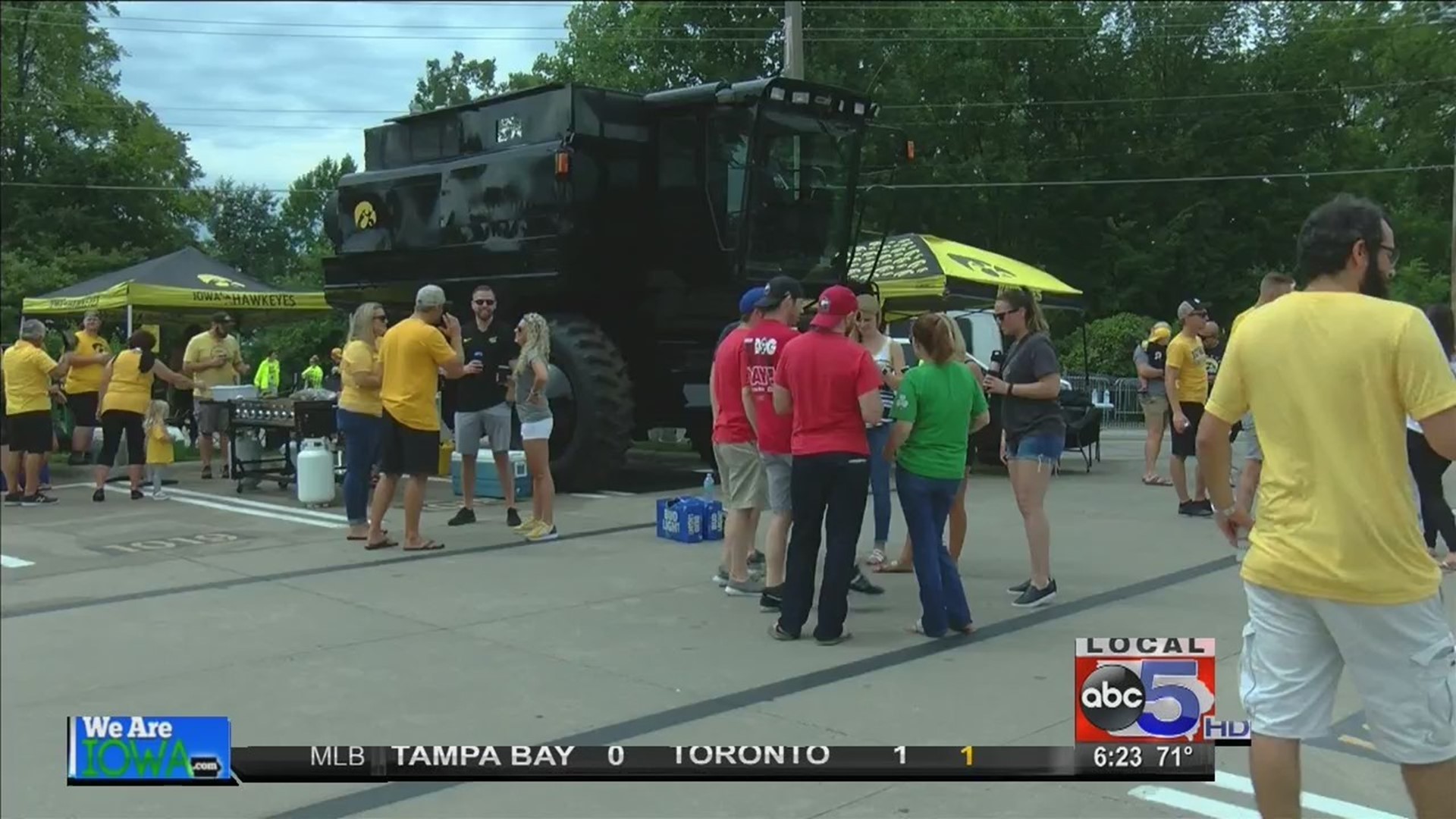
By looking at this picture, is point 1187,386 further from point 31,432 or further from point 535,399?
point 31,432

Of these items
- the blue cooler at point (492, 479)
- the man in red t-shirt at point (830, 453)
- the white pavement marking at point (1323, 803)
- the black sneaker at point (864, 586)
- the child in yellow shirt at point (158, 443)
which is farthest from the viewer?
the child in yellow shirt at point (158, 443)

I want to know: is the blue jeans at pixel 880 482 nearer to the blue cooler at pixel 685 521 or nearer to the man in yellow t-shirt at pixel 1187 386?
the blue cooler at pixel 685 521

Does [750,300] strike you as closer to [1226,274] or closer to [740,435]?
[740,435]

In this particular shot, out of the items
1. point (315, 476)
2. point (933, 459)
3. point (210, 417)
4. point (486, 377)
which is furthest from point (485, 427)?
point (210, 417)

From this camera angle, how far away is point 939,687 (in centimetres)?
507

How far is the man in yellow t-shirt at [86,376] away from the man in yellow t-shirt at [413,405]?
16.1ft

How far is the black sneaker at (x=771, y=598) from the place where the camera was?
21.2 ft

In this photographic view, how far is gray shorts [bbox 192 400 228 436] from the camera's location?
43.3 ft

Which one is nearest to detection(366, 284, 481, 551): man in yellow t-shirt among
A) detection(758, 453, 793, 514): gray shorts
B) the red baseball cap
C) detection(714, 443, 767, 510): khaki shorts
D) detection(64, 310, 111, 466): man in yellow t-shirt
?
detection(714, 443, 767, 510): khaki shorts

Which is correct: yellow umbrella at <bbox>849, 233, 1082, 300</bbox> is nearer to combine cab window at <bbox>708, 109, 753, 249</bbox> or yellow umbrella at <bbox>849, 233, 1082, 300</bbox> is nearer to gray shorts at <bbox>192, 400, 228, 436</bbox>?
combine cab window at <bbox>708, 109, 753, 249</bbox>

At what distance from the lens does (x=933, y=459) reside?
5.96 meters

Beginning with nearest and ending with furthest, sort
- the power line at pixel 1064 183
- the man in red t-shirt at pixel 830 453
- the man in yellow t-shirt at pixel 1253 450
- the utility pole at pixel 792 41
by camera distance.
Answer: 1. the man in red t-shirt at pixel 830 453
2. the man in yellow t-shirt at pixel 1253 450
3. the utility pole at pixel 792 41
4. the power line at pixel 1064 183

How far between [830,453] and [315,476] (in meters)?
6.79

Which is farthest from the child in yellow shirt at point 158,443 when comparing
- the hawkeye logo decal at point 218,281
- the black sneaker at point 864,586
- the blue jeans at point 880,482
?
the black sneaker at point 864,586
